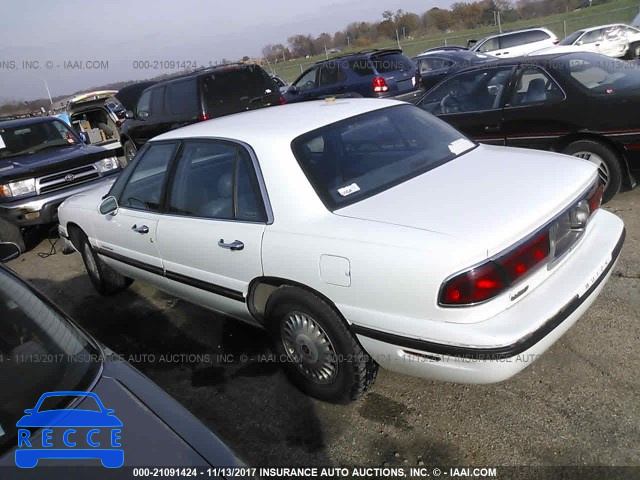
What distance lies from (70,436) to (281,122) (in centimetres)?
215

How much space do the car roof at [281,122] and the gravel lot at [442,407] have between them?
1.51 metres

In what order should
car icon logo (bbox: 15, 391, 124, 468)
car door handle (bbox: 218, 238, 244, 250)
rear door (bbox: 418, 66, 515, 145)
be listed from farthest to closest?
rear door (bbox: 418, 66, 515, 145) → car door handle (bbox: 218, 238, 244, 250) → car icon logo (bbox: 15, 391, 124, 468)

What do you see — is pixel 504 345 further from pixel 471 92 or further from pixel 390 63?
pixel 390 63

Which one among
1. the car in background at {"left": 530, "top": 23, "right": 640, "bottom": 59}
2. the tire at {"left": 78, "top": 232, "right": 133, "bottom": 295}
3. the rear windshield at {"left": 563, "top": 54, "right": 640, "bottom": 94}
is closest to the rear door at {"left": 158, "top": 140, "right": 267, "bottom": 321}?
the tire at {"left": 78, "top": 232, "right": 133, "bottom": 295}

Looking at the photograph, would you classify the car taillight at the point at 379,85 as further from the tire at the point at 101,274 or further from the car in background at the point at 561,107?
the tire at the point at 101,274

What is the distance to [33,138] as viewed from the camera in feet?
26.5

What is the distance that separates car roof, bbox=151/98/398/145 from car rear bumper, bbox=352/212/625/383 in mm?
1287

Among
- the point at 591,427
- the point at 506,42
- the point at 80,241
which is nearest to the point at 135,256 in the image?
the point at 80,241

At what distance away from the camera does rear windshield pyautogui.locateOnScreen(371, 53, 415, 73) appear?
469 inches

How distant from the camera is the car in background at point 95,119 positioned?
42.3 ft

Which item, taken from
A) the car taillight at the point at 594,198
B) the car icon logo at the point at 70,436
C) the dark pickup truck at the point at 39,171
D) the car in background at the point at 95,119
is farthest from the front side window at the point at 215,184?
the car in background at the point at 95,119

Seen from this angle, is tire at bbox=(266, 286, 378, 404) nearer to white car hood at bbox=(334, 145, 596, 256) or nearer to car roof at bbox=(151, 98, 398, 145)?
white car hood at bbox=(334, 145, 596, 256)

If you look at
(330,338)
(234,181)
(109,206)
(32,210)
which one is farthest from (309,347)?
(32,210)

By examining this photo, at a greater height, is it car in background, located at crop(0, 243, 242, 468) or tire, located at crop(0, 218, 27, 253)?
car in background, located at crop(0, 243, 242, 468)
